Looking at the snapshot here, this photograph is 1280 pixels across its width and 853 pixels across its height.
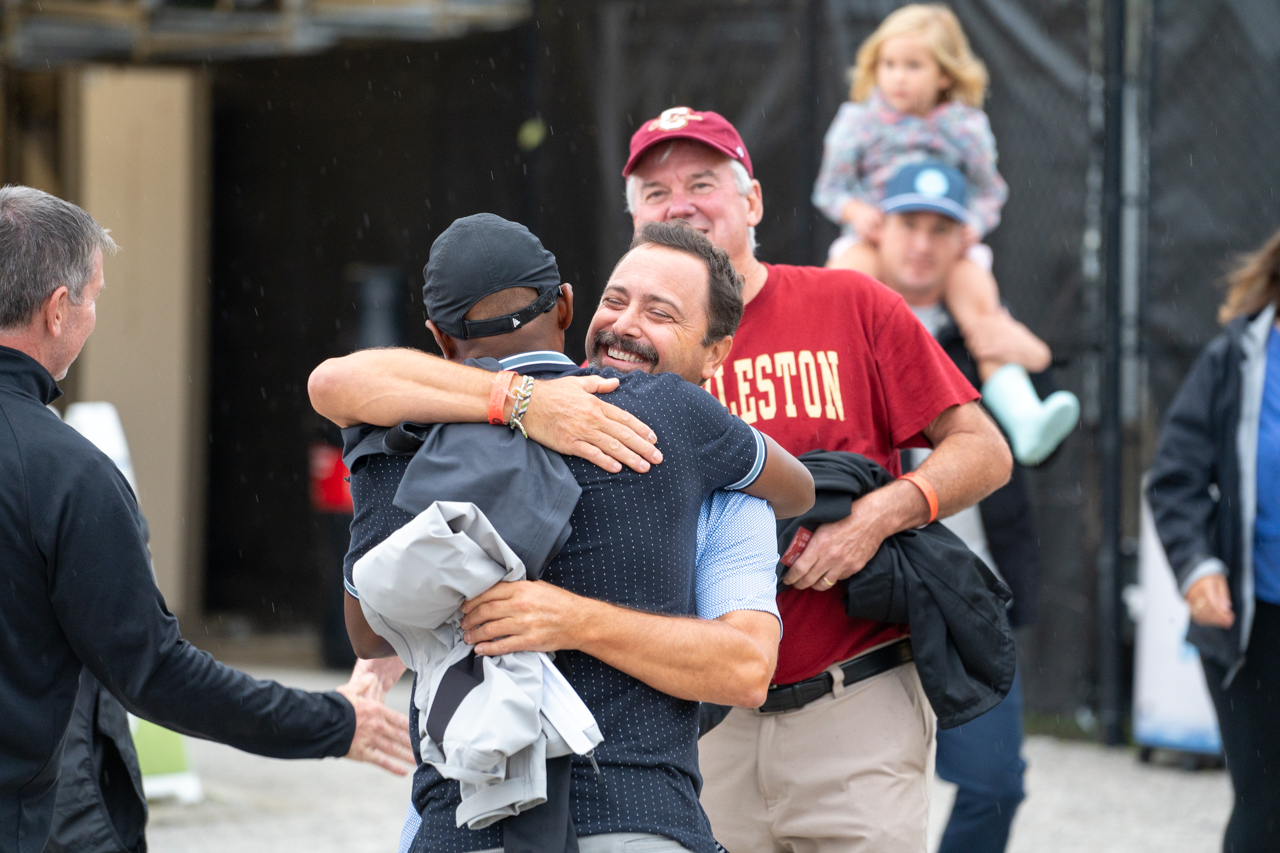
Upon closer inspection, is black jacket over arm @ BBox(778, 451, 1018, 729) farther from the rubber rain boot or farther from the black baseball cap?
the rubber rain boot

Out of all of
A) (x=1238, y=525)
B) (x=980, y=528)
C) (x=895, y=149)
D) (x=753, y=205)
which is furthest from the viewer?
(x=895, y=149)

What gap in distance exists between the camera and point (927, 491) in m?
3.03

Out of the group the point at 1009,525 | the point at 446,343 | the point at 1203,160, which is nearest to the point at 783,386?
the point at 446,343

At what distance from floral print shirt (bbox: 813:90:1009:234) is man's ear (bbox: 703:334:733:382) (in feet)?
9.24

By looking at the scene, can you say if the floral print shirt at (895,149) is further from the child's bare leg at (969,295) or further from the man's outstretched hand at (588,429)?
the man's outstretched hand at (588,429)

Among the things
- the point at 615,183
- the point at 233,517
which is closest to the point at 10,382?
the point at 615,183

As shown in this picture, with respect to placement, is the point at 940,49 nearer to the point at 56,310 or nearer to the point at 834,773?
the point at 834,773

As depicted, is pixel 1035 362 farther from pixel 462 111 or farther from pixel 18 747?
pixel 462 111

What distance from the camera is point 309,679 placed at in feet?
29.6

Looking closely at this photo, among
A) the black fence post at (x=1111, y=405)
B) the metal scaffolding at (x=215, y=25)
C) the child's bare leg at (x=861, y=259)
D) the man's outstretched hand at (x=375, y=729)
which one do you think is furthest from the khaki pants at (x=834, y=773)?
the metal scaffolding at (x=215, y=25)

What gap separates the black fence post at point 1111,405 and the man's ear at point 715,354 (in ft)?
16.1

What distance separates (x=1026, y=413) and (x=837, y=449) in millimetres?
1166

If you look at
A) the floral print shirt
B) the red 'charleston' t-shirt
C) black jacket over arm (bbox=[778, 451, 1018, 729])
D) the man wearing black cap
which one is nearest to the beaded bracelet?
the man wearing black cap

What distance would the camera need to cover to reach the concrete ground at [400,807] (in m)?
5.62
